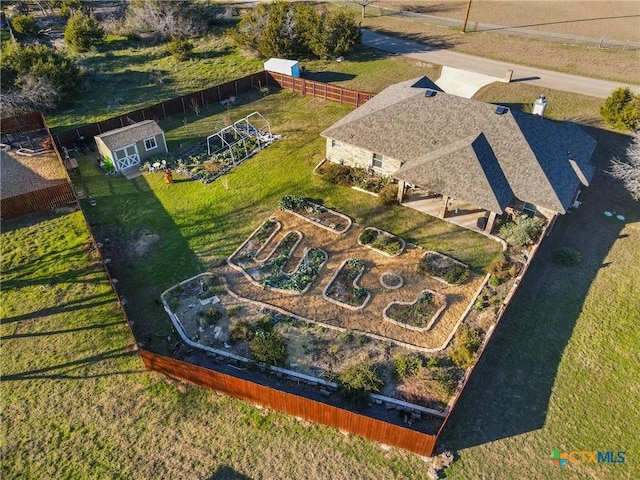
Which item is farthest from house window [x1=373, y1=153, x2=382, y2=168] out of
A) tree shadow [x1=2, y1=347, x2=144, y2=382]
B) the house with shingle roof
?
tree shadow [x1=2, y1=347, x2=144, y2=382]

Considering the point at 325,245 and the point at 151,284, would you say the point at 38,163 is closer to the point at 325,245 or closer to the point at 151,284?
the point at 151,284

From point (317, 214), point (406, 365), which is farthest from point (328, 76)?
point (406, 365)

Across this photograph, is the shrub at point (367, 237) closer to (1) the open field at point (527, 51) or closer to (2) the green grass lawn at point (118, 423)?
(2) the green grass lawn at point (118, 423)

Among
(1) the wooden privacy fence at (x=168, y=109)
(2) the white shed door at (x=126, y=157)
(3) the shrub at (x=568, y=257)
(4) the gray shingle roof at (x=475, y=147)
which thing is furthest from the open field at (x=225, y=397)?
(1) the wooden privacy fence at (x=168, y=109)

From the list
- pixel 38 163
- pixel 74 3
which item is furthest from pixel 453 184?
pixel 74 3

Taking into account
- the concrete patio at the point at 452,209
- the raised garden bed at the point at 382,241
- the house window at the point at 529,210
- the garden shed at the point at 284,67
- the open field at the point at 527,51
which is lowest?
the raised garden bed at the point at 382,241

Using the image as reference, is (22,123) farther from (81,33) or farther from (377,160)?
(377,160)
